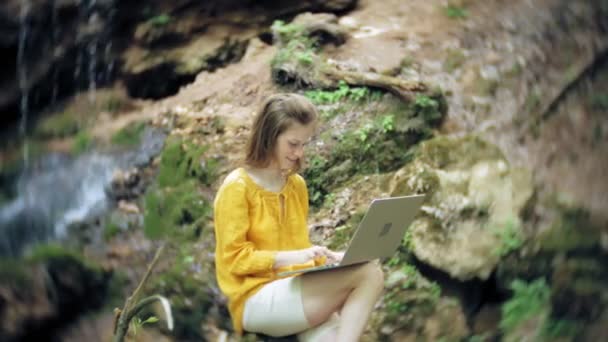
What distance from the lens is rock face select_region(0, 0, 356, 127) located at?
3.94 meters

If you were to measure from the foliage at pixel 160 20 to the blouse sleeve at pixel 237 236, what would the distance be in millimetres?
2529

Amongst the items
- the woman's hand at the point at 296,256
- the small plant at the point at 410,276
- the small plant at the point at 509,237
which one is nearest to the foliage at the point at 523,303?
the small plant at the point at 509,237

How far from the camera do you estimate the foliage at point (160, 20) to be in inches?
167

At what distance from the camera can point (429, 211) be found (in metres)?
3.03

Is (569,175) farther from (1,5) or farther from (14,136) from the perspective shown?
(1,5)

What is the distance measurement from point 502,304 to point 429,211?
544mm

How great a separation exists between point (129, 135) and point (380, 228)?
2.14 meters

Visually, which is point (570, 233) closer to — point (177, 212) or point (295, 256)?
point (295, 256)

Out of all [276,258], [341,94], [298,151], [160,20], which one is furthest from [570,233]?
[160,20]

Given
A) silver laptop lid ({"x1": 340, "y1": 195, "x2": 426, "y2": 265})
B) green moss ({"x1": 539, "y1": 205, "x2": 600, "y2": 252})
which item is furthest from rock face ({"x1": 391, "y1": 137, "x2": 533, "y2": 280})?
silver laptop lid ({"x1": 340, "y1": 195, "x2": 426, "y2": 265})

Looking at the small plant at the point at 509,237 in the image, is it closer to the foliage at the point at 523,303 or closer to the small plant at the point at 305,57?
the foliage at the point at 523,303

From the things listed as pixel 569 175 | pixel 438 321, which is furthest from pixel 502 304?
pixel 569 175

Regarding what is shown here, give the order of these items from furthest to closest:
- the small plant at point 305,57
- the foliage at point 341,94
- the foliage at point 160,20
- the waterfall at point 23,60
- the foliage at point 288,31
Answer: the foliage at point 160,20 < the waterfall at point 23,60 < the foliage at point 288,31 < the small plant at point 305,57 < the foliage at point 341,94

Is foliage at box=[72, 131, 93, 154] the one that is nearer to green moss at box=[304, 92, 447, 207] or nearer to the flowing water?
the flowing water
